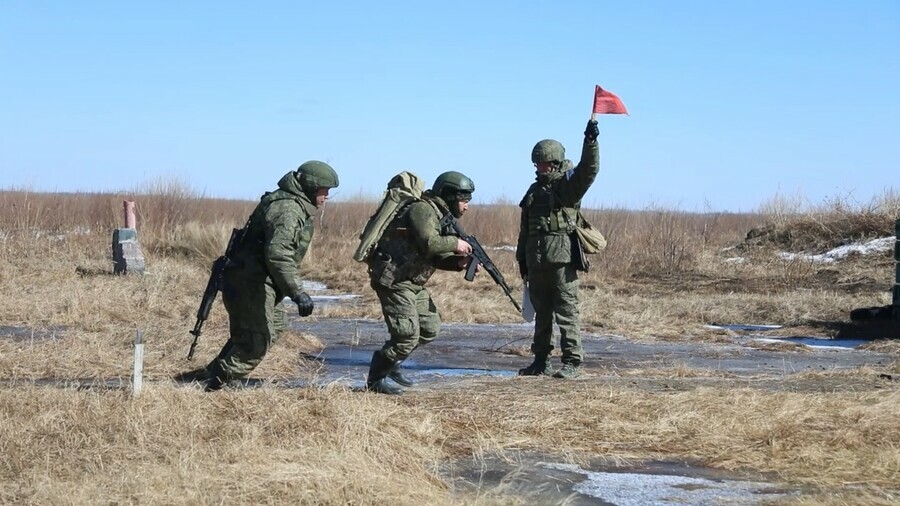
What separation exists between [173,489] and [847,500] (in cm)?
298

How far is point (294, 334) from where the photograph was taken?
10.8 metres

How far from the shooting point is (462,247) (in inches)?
290

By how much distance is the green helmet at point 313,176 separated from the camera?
724cm

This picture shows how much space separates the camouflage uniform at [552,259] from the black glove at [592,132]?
0.46 metres

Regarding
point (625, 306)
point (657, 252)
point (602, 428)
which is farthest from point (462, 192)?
point (657, 252)

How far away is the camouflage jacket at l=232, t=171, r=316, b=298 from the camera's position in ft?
22.7

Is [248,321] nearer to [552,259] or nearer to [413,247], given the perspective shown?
[413,247]

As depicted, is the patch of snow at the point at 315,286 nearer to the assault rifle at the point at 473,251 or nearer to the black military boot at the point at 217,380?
the assault rifle at the point at 473,251

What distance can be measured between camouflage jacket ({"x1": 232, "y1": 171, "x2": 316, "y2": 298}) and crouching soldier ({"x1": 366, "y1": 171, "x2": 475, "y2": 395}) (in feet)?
1.85

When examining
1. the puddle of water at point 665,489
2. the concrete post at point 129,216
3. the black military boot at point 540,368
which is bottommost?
the puddle of water at point 665,489

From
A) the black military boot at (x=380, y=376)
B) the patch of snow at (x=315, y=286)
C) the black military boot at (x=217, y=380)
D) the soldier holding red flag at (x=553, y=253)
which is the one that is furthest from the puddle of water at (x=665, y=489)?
the patch of snow at (x=315, y=286)

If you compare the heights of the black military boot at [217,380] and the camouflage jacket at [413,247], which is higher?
the camouflage jacket at [413,247]

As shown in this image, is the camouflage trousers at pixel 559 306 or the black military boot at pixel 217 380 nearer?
the black military boot at pixel 217 380

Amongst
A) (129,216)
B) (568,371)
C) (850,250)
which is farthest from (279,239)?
(850,250)
